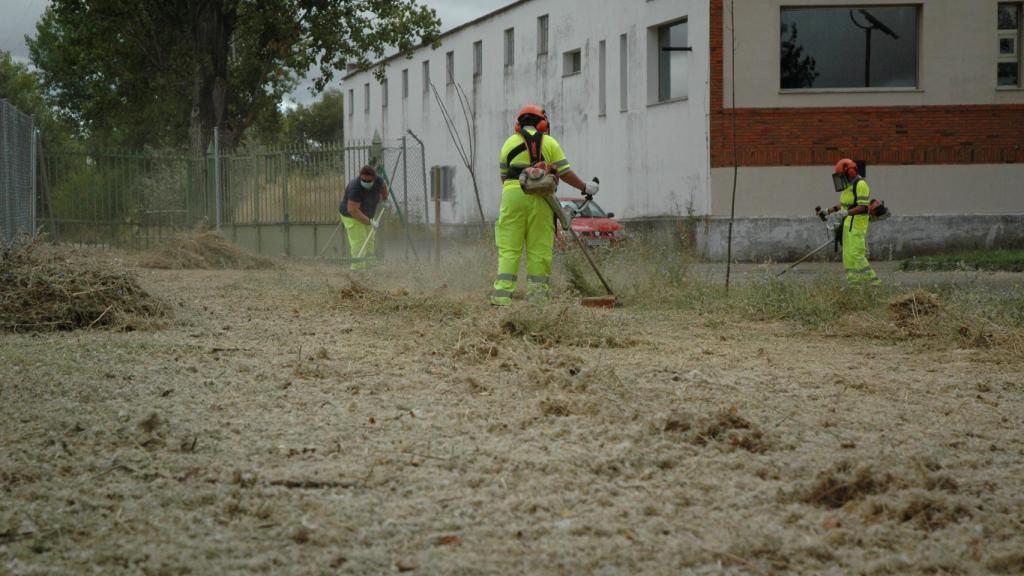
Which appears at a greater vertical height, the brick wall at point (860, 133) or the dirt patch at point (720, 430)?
the brick wall at point (860, 133)

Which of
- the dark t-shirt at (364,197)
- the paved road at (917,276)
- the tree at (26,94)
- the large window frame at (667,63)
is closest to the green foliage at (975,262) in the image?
the paved road at (917,276)

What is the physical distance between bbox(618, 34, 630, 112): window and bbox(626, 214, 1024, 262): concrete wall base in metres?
5.73

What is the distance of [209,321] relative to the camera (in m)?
9.59

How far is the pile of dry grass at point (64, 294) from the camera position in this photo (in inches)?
340

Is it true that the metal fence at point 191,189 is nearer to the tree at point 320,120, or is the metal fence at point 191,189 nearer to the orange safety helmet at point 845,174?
the orange safety helmet at point 845,174

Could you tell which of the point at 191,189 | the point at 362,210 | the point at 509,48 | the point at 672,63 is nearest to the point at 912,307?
the point at 362,210

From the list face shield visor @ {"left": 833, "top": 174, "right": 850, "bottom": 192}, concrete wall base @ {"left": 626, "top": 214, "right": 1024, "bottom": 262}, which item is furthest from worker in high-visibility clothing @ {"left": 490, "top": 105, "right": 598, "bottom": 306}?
concrete wall base @ {"left": 626, "top": 214, "right": 1024, "bottom": 262}

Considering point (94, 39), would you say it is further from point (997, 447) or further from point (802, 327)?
point (997, 447)

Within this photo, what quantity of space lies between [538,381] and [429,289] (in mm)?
6529

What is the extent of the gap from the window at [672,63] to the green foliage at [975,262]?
6.82 m

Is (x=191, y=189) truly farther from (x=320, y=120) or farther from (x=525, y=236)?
(x=320, y=120)

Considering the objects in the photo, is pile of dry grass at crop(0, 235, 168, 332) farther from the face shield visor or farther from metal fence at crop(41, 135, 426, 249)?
metal fence at crop(41, 135, 426, 249)

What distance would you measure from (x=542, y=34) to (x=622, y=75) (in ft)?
23.0

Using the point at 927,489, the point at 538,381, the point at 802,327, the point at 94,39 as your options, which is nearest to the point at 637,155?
the point at 94,39
